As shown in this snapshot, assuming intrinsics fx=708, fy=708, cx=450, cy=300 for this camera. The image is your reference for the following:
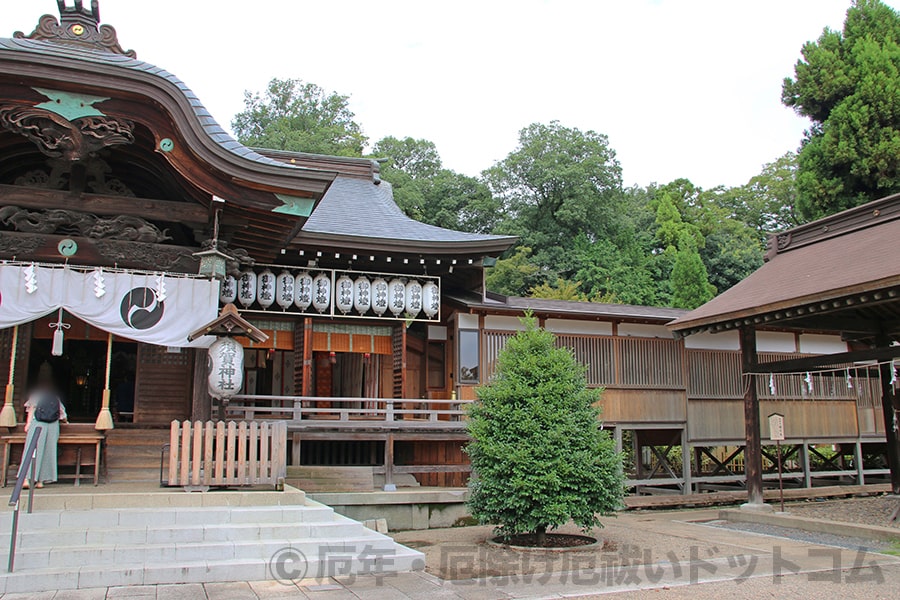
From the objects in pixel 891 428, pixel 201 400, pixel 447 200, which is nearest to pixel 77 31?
pixel 201 400

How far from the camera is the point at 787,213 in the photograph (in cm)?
4169

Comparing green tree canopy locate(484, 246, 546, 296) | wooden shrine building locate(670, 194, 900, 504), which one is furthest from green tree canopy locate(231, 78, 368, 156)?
→ wooden shrine building locate(670, 194, 900, 504)

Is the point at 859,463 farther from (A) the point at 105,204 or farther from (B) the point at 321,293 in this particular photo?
(A) the point at 105,204

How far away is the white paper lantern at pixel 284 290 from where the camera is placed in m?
14.5

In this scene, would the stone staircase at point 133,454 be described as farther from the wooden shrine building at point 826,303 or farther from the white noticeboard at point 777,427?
the white noticeboard at point 777,427

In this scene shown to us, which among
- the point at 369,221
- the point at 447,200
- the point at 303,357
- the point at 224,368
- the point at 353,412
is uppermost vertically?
the point at 447,200

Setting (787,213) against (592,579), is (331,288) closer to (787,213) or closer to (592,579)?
(592,579)

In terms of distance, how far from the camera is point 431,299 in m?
15.5

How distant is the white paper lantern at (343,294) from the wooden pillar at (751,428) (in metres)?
8.10

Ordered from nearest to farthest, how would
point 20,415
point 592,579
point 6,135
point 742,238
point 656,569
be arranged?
point 592,579, point 656,569, point 6,135, point 20,415, point 742,238

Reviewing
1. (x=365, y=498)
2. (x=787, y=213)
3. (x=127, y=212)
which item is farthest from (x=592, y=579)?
(x=787, y=213)

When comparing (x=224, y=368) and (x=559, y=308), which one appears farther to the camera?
(x=559, y=308)

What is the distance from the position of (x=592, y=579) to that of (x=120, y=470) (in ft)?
24.5

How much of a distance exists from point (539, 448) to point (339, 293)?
6959mm
